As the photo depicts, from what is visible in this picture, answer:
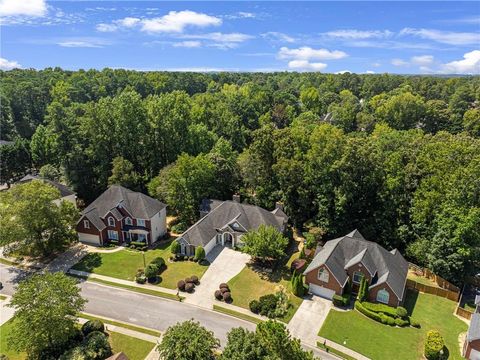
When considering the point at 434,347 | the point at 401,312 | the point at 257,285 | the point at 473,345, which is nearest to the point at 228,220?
the point at 257,285

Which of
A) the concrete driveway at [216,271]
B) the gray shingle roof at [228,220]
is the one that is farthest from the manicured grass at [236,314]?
the gray shingle roof at [228,220]

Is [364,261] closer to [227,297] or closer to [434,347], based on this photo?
[434,347]

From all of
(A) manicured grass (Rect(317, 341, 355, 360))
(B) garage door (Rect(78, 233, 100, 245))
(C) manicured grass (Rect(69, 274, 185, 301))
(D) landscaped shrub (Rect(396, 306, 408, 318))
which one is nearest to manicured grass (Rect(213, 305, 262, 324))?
(C) manicured grass (Rect(69, 274, 185, 301))

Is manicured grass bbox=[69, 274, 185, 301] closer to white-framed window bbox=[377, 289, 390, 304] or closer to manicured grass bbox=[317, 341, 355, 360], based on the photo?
manicured grass bbox=[317, 341, 355, 360]

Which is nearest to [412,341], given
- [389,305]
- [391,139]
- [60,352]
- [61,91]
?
[389,305]

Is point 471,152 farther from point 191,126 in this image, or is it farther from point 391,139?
point 191,126
